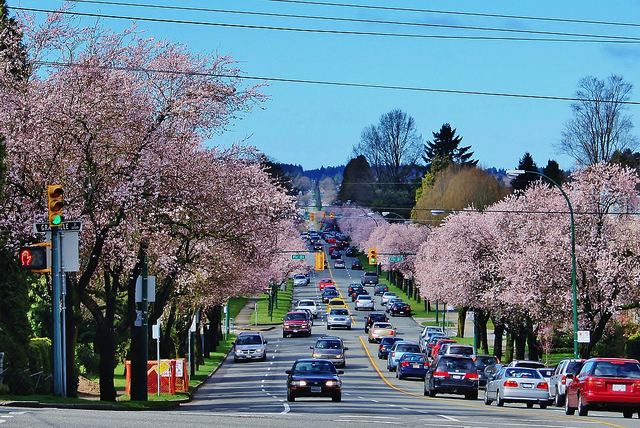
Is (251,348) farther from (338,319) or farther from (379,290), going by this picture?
(379,290)

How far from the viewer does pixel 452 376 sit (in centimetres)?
4391

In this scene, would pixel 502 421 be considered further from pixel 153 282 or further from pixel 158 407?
pixel 153 282

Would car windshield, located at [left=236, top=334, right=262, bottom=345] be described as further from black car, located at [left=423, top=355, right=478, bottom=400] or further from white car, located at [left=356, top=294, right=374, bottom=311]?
white car, located at [left=356, top=294, right=374, bottom=311]

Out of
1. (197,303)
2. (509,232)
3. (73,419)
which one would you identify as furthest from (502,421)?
(509,232)

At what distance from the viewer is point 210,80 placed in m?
35.2

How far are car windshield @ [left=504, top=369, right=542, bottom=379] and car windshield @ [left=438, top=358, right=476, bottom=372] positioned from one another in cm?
367

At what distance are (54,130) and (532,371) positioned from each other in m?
17.5

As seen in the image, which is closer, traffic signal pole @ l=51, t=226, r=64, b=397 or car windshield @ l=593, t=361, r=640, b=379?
traffic signal pole @ l=51, t=226, r=64, b=397

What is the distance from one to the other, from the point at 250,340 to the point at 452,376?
29835 mm

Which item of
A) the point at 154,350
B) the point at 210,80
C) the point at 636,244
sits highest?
the point at 210,80

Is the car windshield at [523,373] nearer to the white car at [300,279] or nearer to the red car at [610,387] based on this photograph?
the red car at [610,387]

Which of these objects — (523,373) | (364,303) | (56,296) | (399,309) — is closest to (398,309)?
(399,309)

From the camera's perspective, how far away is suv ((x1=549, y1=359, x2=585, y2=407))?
36.5 metres

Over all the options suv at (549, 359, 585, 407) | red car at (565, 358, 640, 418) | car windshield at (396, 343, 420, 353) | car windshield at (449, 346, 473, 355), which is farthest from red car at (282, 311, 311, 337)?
red car at (565, 358, 640, 418)
